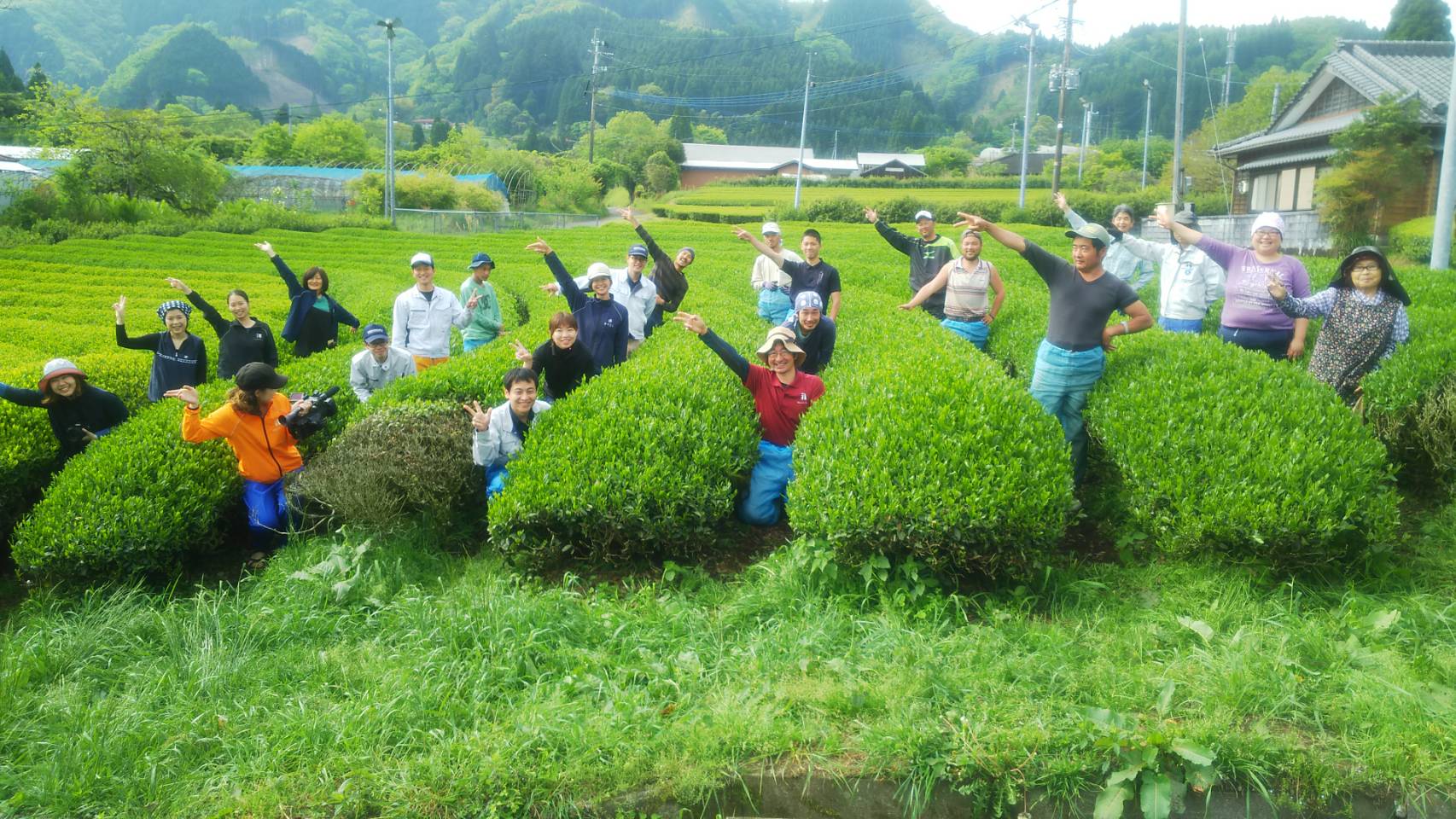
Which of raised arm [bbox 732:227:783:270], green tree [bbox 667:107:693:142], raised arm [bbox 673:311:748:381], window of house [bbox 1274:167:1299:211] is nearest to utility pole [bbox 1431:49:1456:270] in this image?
raised arm [bbox 732:227:783:270]

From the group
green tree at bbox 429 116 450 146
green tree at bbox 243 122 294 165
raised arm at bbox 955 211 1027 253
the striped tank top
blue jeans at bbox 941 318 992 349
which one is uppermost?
green tree at bbox 429 116 450 146

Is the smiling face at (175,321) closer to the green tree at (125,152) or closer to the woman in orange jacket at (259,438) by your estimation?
the woman in orange jacket at (259,438)

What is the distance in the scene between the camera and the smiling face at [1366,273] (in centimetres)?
650

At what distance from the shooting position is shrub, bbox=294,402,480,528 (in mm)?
6520

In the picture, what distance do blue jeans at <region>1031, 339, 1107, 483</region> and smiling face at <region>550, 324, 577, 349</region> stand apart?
361cm

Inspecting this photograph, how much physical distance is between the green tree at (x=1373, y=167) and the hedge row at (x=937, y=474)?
2600cm

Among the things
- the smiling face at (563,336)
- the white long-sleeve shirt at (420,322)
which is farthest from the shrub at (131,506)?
the smiling face at (563,336)

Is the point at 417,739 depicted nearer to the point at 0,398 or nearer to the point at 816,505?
the point at 816,505

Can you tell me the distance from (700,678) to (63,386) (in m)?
6.33

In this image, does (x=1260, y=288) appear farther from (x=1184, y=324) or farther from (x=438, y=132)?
(x=438, y=132)

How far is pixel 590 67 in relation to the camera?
140m

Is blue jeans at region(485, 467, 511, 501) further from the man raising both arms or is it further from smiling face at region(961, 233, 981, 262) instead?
smiling face at region(961, 233, 981, 262)

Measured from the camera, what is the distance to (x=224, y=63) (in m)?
136

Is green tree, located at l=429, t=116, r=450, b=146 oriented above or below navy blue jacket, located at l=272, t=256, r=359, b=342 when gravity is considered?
above
